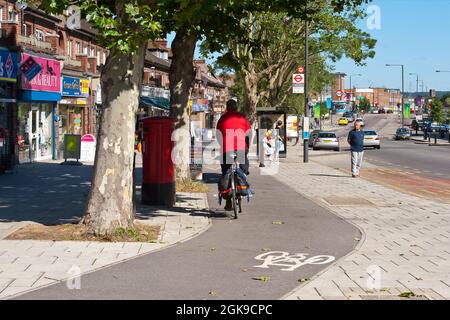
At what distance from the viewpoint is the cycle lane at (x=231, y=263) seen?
6418 millimetres

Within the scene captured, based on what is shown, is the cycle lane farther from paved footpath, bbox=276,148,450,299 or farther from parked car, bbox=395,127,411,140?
parked car, bbox=395,127,411,140

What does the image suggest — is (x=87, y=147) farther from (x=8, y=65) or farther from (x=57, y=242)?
(x=57, y=242)

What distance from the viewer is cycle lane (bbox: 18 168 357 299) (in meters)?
6.42

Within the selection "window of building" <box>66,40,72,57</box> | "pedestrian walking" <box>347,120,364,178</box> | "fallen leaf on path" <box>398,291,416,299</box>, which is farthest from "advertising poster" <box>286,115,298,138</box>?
"fallen leaf on path" <box>398,291,416,299</box>

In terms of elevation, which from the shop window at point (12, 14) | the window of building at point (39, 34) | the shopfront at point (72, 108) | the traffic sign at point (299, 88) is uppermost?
the shop window at point (12, 14)

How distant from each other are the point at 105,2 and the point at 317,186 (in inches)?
374

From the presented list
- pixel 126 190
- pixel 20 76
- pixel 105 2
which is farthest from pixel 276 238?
pixel 20 76

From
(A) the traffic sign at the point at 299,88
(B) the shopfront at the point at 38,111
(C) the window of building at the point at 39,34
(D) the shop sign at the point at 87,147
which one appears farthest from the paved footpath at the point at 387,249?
(C) the window of building at the point at 39,34

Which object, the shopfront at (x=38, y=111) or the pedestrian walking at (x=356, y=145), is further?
the shopfront at (x=38, y=111)

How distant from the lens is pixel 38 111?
94.4 ft

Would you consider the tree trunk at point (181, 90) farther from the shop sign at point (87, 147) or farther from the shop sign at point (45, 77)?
the shop sign at point (87, 147)

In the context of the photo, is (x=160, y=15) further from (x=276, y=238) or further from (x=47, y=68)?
(x=47, y=68)

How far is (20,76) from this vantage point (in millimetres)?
25031

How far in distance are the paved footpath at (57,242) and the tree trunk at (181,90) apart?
135 centimetres
